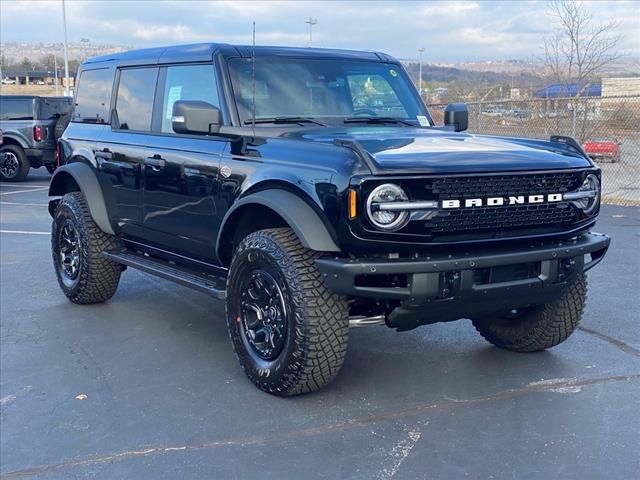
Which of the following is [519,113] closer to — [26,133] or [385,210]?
[26,133]

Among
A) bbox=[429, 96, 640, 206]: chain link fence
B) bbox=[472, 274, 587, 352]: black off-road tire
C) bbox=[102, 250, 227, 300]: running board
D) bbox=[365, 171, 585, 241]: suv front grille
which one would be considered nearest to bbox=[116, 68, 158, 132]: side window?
bbox=[102, 250, 227, 300]: running board

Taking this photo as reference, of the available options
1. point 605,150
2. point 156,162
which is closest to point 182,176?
point 156,162

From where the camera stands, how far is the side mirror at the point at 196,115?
15.5 ft

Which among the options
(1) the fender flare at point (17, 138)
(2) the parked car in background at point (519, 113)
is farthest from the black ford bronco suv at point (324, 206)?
(1) the fender flare at point (17, 138)

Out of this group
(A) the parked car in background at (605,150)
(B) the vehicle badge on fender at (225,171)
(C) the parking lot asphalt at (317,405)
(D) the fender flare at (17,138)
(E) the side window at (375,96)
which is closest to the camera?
(C) the parking lot asphalt at (317,405)

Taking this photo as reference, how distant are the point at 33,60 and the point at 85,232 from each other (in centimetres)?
7173

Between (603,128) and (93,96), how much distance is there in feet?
35.5

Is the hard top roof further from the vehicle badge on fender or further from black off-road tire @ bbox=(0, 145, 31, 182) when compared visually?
black off-road tire @ bbox=(0, 145, 31, 182)

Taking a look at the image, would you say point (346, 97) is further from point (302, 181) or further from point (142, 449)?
point (142, 449)

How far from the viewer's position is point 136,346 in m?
5.45

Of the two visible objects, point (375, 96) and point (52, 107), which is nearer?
point (375, 96)

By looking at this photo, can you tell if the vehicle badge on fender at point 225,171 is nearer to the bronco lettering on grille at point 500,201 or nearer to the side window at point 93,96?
the bronco lettering on grille at point 500,201

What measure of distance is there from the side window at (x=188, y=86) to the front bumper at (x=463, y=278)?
186 centimetres

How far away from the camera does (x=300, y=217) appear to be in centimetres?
402
